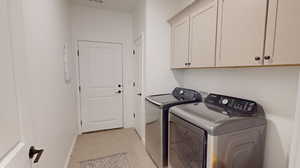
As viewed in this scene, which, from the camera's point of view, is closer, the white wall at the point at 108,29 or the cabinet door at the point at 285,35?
the cabinet door at the point at 285,35

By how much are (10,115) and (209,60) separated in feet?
5.42

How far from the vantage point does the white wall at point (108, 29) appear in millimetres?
3014

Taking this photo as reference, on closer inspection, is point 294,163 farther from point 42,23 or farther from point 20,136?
point 42,23

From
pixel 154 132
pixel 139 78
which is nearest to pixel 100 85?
pixel 139 78

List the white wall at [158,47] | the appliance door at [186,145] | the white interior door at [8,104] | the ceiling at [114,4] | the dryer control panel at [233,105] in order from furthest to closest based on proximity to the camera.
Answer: the ceiling at [114,4]
the white wall at [158,47]
the dryer control panel at [233,105]
the appliance door at [186,145]
the white interior door at [8,104]

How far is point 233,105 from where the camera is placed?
59.4 inches

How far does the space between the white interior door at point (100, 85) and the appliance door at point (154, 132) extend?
4.35 ft

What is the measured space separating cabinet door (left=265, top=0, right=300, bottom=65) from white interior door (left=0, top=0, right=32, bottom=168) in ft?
4.95

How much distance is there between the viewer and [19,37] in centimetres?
68

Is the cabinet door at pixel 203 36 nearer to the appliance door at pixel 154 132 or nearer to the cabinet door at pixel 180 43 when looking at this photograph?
the cabinet door at pixel 180 43

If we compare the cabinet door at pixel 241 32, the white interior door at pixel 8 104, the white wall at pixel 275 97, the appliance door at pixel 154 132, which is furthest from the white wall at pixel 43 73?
the white wall at pixel 275 97

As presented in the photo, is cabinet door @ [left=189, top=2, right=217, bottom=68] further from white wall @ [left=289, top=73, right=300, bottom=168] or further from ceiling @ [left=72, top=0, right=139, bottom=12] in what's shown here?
ceiling @ [left=72, top=0, right=139, bottom=12]

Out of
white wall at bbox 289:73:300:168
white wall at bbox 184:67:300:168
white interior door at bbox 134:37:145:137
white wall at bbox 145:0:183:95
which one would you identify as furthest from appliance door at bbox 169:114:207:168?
white interior door at bbox 134:37:145:137

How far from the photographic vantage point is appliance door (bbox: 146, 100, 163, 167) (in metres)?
1.96
